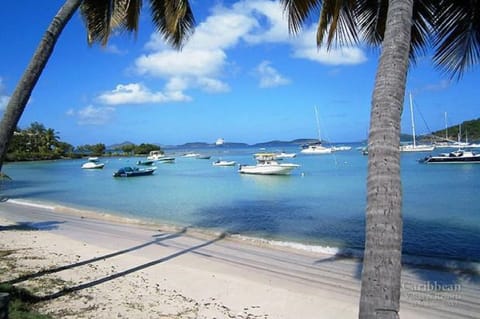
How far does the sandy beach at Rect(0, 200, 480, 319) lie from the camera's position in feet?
23.5

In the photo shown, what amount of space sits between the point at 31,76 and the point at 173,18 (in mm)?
3902

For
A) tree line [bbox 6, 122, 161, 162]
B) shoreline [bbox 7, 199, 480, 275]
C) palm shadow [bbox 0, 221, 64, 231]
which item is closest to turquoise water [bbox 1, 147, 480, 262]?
shoreline [bbox 7, 199, 480, 275]

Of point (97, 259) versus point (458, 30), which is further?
point (97, 259)

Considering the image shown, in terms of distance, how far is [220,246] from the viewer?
571 inches

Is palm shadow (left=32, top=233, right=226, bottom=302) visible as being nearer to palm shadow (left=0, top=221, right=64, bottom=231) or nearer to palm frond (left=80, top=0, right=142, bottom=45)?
palm frond (left=80, top=0, right=142, bottom=45)

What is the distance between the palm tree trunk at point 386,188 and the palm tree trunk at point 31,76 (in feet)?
14.9

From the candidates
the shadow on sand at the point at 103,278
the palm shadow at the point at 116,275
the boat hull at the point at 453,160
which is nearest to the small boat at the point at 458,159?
the boat hull at the point at 453,160

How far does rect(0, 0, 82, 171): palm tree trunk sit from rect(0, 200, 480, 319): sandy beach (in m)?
2.85

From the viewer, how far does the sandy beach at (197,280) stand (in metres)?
7.17

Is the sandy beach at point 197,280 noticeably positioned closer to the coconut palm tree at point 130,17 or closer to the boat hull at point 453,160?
the coconut palm tree at point 130,17

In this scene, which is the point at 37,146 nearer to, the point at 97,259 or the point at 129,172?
the point at 129,172

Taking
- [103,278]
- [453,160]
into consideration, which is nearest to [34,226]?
[103,278]

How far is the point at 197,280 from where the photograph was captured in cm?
936

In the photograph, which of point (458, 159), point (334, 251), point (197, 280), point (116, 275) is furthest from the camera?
point (458, 159)
